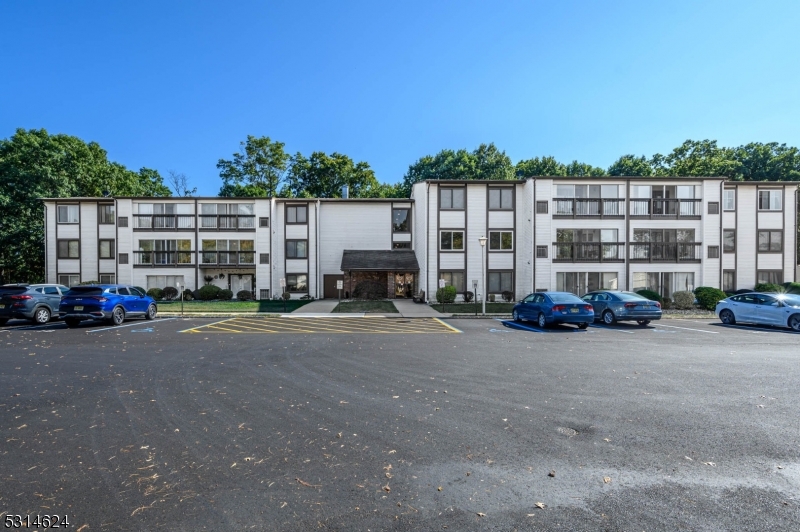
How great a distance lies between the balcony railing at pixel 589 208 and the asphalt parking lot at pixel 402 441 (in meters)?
19.0

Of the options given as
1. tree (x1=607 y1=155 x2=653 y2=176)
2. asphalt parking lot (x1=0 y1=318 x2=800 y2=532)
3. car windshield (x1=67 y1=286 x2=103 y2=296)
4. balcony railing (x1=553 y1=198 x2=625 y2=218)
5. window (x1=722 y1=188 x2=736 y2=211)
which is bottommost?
asphalt parking lot (x1=0 y1=318 x2=800 y2=532)

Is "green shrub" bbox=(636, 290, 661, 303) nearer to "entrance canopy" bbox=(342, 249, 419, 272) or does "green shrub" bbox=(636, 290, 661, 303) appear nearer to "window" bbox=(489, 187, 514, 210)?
"window" bbox=(489, 187, 514, 210)

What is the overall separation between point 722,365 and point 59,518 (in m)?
11.3

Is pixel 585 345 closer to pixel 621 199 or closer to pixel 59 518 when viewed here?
pixel 59 518

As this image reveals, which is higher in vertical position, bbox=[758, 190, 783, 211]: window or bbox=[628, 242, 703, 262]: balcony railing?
bbox=[758, 190, 783, 211]: window

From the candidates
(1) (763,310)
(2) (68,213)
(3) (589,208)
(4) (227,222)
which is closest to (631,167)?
(3) (589,208)

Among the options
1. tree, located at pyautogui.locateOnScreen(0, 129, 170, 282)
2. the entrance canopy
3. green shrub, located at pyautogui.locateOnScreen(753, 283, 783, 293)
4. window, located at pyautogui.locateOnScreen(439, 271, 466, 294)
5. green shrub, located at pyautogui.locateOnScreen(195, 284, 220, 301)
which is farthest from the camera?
tree, located at pyautogui.locateOnScreen(0, 129, 170, 282)

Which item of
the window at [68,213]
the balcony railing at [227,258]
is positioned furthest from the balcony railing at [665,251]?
the window at [68,213]

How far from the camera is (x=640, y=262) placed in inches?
1106

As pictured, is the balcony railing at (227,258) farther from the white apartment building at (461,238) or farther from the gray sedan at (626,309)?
the gray sedan at (626,309)

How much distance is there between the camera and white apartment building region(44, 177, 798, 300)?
28.0 m

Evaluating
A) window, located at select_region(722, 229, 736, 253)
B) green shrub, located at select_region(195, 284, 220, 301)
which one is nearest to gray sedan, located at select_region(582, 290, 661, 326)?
window, located at select_region(722, 229, 736, 253)

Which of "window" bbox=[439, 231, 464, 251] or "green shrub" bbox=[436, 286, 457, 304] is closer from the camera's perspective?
"green shrub" bbox=[436, 286, 457, 304]

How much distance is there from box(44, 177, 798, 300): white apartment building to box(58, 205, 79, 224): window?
8 centimetres
